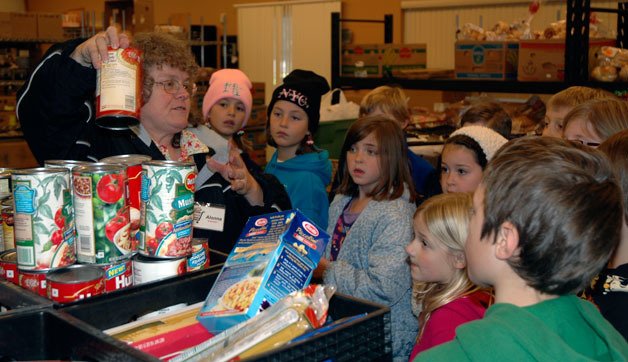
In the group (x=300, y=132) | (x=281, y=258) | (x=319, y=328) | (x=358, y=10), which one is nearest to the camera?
(x=319, y=328)

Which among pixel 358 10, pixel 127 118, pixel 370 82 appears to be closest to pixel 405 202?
pixel 127 118

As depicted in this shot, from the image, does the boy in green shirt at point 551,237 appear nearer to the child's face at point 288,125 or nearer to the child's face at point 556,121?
the child's face at point 556,121

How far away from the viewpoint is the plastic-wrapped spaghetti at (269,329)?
3.66ft

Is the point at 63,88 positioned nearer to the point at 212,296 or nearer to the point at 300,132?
the point at 212,296

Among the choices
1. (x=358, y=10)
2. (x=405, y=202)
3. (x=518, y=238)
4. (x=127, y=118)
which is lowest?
(x=405, y=202)

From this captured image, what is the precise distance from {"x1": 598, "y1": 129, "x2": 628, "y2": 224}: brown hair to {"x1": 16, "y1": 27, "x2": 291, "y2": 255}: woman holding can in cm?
108

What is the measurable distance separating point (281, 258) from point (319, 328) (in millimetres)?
178

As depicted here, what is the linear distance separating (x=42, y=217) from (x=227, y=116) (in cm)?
250

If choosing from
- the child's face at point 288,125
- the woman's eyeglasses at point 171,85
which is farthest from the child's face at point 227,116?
the woman's eyeglasses at point 171,85

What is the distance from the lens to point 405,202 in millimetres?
2818

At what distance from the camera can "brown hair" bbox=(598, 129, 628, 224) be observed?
6.55 feet

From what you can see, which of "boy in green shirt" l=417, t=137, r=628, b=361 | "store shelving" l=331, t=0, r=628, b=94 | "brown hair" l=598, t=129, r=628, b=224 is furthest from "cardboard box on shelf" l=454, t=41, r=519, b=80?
"boy in green shirt" l=417, t=137, r=628, b=361

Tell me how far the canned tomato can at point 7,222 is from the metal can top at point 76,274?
27cm

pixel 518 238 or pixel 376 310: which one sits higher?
pixel 518 238
